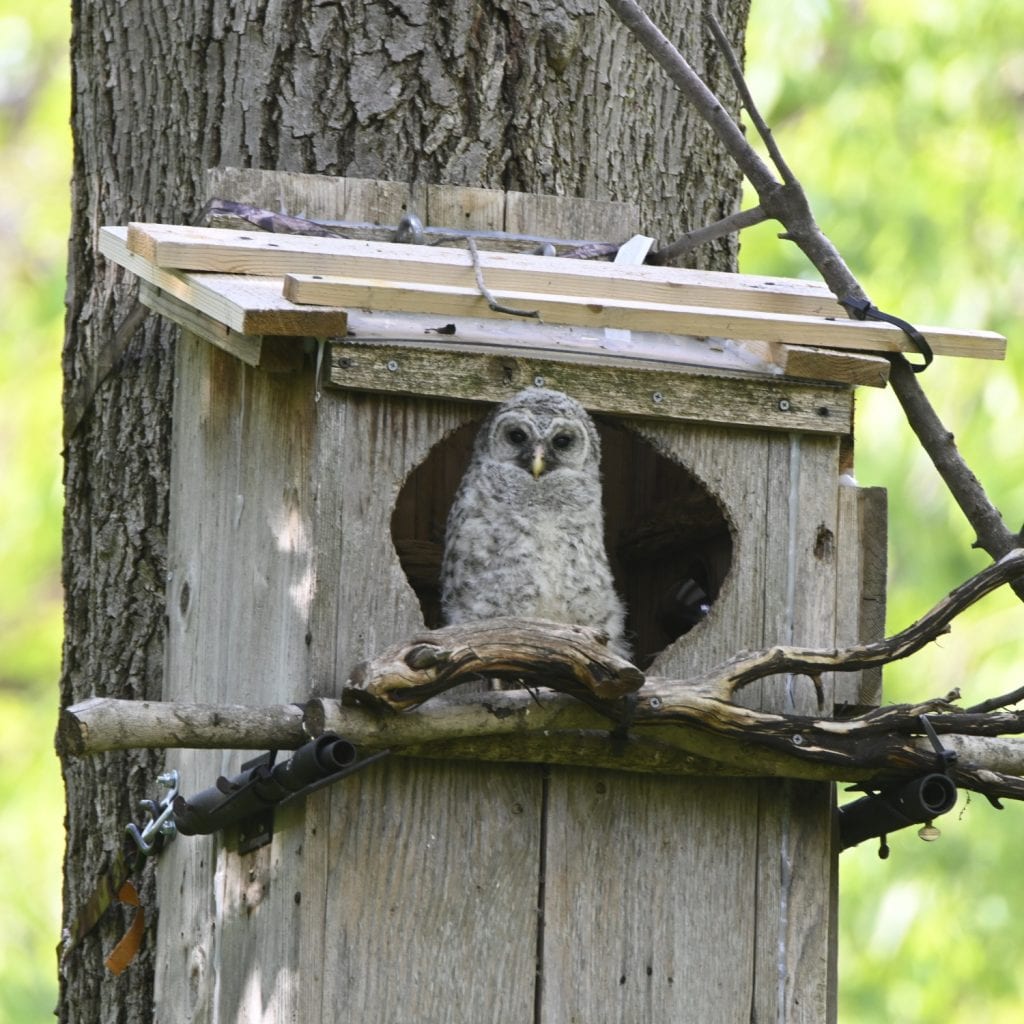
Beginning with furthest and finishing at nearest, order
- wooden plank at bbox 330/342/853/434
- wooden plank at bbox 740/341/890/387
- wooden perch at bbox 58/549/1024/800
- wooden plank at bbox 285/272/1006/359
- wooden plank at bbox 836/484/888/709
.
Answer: wooden plank at bbox 836/484/888/709 < wooden plank at bbox 740/341/890/387 < wooden plank at bbox 330/342/853/434 < wooden plank at bbox 285/272/1006/359 < wooden perch at bbox 58/549/1024/800

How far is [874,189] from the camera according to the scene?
23.0 feet

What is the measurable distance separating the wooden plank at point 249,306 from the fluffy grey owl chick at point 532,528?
0.47 m

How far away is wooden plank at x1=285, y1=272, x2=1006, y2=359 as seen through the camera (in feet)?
9.15

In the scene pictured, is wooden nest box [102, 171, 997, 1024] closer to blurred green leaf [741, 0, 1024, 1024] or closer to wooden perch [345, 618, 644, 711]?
wooden perch [345, 618, 644, 711]

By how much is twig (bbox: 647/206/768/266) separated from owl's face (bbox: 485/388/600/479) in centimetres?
43

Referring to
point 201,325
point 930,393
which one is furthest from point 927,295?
point 201,325

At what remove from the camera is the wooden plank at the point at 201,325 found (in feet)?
9.66

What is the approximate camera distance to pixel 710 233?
136 inches

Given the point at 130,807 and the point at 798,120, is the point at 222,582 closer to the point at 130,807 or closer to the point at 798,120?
the point at 130,807

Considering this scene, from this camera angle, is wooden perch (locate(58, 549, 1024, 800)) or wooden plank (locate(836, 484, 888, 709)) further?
wooden plank (locate(836, 484, 888, 709))

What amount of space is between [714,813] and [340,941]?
666 mm

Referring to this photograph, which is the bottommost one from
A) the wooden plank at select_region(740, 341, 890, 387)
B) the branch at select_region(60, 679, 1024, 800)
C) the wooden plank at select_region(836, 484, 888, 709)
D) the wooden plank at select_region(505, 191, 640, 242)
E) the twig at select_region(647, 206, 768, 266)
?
the branch at select_region(60, 679, 1024, 800)

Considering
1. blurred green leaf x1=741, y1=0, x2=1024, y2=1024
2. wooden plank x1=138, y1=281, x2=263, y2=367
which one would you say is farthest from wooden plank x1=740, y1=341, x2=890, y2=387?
blurred green leaf x1=741, y1=0, x2=1024, y2=1024

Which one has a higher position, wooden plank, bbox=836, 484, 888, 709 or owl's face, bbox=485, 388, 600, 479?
owl's face, bbox=485, 388, 600, 479
